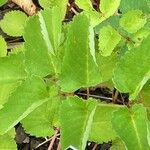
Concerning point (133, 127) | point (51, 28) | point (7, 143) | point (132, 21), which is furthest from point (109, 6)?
point (7, 143)

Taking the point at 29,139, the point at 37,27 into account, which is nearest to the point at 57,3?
the point at 37,27

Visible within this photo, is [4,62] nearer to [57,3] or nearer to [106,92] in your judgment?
[57,3]

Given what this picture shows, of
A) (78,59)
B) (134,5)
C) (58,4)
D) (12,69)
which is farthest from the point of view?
(58,4)

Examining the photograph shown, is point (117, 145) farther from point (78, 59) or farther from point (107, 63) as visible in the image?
point (78, 59)

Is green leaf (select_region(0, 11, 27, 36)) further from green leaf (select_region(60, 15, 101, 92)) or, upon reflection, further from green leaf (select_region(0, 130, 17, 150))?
green leaf (select_region(60, 15, 101, 92))

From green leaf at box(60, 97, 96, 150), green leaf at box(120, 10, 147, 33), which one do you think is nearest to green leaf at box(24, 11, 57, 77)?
green leaf at box(60, 97, 96, 150)
